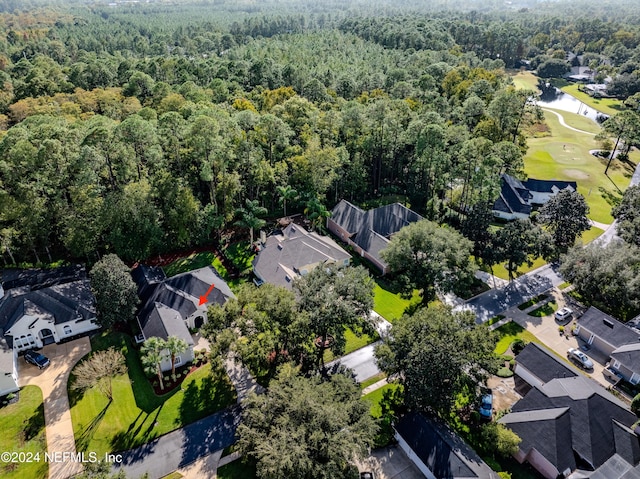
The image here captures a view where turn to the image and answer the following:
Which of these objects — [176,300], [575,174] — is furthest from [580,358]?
[575,174]

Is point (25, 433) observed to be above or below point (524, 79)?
below

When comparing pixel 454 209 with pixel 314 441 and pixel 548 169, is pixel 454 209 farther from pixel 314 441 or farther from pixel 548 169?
pixel 314 441

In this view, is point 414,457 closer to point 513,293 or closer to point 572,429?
point 572,429

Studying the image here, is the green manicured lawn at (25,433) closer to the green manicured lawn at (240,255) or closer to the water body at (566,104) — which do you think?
the green manicured lawn at (240,255)

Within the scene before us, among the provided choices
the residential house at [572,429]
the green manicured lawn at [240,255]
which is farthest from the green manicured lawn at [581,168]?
the green manicured lawn at [240,255]

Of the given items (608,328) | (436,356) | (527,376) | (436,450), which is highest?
(436,356)

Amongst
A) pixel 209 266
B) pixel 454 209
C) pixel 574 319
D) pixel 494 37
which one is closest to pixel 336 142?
pixel 454 209
